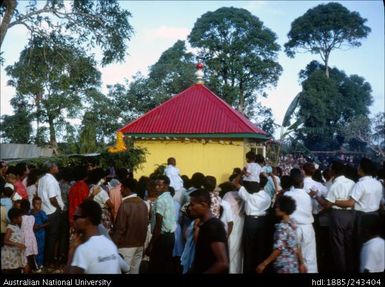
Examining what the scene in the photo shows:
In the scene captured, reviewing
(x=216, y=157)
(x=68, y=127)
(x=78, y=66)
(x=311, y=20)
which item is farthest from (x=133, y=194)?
(x=311, y=20)

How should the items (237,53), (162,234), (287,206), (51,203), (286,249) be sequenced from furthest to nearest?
(237,53)
(51,203)
(162,234)
(287,206)
(286,249)

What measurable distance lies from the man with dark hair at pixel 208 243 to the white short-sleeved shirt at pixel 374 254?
4.76 feet

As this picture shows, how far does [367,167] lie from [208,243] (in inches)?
116

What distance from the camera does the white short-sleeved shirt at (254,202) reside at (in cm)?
569

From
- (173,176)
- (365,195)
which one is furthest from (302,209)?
(173,176)

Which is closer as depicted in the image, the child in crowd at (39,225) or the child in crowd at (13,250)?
the child in crowd at (13,250)

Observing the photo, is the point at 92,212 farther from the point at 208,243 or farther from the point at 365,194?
the point at 365,194

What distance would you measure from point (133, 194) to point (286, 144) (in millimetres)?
18013

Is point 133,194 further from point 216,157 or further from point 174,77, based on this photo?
point 174,77

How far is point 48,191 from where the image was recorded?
6520 millimetres

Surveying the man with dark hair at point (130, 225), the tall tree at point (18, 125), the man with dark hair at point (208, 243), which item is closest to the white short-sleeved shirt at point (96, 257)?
the man with dark hair at point (208, 243)

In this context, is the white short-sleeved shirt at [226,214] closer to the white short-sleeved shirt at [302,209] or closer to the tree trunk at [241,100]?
the white short-sleeved shirt at [302,209]

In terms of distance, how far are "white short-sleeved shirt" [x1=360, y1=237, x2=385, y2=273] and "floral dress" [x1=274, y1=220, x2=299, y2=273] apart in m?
0.67

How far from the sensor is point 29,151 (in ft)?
41.4
